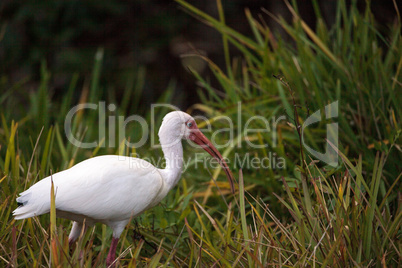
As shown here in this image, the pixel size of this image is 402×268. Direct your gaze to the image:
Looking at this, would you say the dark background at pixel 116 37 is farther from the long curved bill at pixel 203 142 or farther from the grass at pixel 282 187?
the long curved bill at pixel 203 142

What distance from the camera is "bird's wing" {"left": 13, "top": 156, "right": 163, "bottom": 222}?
260 centimetres

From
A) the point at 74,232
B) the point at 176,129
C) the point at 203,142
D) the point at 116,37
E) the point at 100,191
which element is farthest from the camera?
the point at 116,37

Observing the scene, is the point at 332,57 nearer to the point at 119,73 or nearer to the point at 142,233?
the point at 142,233

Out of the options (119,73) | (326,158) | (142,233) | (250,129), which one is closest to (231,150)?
(250,129)

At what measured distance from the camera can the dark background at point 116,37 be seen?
6.83 metres

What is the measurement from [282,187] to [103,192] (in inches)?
41.9

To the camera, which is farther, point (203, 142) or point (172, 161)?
point (203, 142)

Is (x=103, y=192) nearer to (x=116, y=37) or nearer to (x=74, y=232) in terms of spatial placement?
(x=74, y=232)

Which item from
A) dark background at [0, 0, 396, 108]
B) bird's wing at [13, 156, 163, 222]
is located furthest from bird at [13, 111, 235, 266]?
dark background at [0, 0, 396, 108]

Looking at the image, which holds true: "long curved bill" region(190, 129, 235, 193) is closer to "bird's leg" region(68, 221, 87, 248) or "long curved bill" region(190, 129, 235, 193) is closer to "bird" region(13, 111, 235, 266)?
"bird" region(13, 111, 235, 266)

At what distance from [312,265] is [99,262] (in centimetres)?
103

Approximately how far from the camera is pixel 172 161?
Answer: 120 inches

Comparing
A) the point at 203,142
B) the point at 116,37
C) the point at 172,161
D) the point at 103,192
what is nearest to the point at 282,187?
the point at 203,142

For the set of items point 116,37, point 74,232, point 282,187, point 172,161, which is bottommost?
point 74,232
